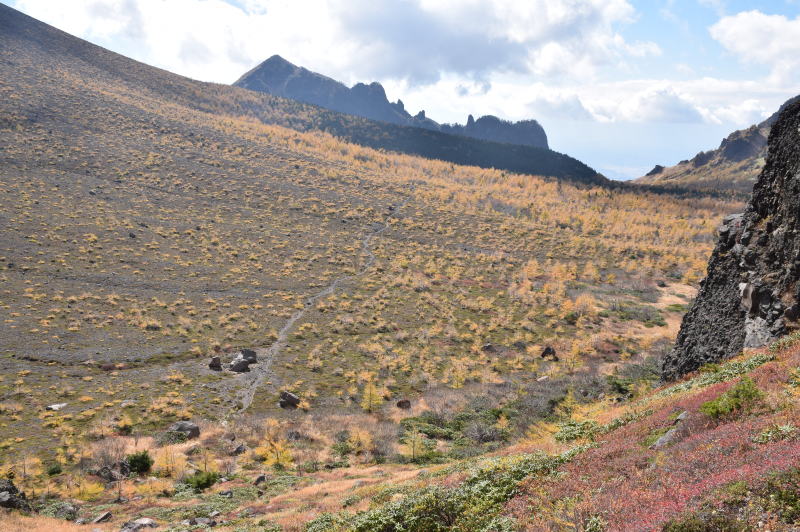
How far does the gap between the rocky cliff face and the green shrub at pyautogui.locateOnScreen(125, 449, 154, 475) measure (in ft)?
84.2

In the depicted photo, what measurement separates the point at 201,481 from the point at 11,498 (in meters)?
6.63

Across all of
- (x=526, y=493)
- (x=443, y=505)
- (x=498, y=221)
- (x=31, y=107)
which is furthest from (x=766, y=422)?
(x=31, y=107)

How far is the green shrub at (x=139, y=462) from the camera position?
2084 centimetres

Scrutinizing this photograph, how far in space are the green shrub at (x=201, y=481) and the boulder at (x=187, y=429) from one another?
5165 millimetres

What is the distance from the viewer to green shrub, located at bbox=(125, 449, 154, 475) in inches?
821

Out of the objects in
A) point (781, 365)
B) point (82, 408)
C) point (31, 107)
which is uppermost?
point (31, 107)

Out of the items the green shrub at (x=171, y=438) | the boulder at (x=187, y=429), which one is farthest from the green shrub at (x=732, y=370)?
the green shrub at (x=171, y=438)

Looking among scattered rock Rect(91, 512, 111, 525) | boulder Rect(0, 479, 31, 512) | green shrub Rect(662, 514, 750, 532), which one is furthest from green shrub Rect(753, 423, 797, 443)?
boulder Rect(0, 479, 31, 512)

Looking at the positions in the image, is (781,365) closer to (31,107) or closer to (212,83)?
(31,107)

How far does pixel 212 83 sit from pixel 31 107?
4363 inches

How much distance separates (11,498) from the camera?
16047 mm

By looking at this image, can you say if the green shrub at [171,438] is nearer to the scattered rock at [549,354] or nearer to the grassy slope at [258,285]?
the grassy slope at [258,285]

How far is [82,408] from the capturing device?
85.8 feet

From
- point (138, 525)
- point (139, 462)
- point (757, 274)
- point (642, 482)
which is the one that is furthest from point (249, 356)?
point (757, 274)
